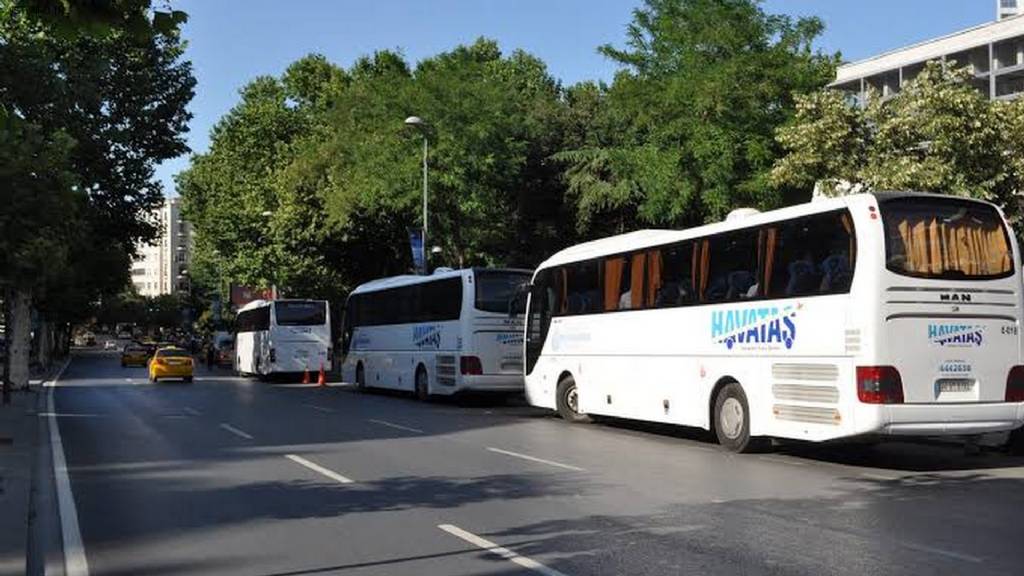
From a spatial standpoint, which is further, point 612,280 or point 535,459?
point 612,280

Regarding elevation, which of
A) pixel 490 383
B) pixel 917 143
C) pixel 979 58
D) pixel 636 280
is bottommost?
pixel 490 383

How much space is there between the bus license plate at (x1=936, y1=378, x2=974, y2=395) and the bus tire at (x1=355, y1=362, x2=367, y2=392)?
2166cm

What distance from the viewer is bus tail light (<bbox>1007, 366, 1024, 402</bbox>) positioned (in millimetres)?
12609

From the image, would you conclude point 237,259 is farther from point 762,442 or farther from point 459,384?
point 762,442

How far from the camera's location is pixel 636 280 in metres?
17.4

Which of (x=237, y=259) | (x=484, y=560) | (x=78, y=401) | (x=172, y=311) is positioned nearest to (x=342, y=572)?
(x=484, y=560)

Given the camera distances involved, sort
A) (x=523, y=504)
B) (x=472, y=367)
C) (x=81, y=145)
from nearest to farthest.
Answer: (x=523, y=504), (x=472, y=367), (x=81, y=145)

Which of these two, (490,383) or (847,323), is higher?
(847,323)

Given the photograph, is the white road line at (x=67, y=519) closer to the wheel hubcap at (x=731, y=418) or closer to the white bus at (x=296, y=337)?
the wheel hubcap at (x=731, y=418)

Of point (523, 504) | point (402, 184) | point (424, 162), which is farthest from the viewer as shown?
point (402, 184)

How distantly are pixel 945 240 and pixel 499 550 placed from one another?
790 cm

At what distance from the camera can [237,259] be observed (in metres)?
54.5

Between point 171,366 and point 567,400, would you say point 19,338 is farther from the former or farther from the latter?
point 567,400

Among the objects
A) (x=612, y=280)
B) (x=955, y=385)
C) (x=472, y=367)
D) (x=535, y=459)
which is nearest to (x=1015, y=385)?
(x=955, y=385)
